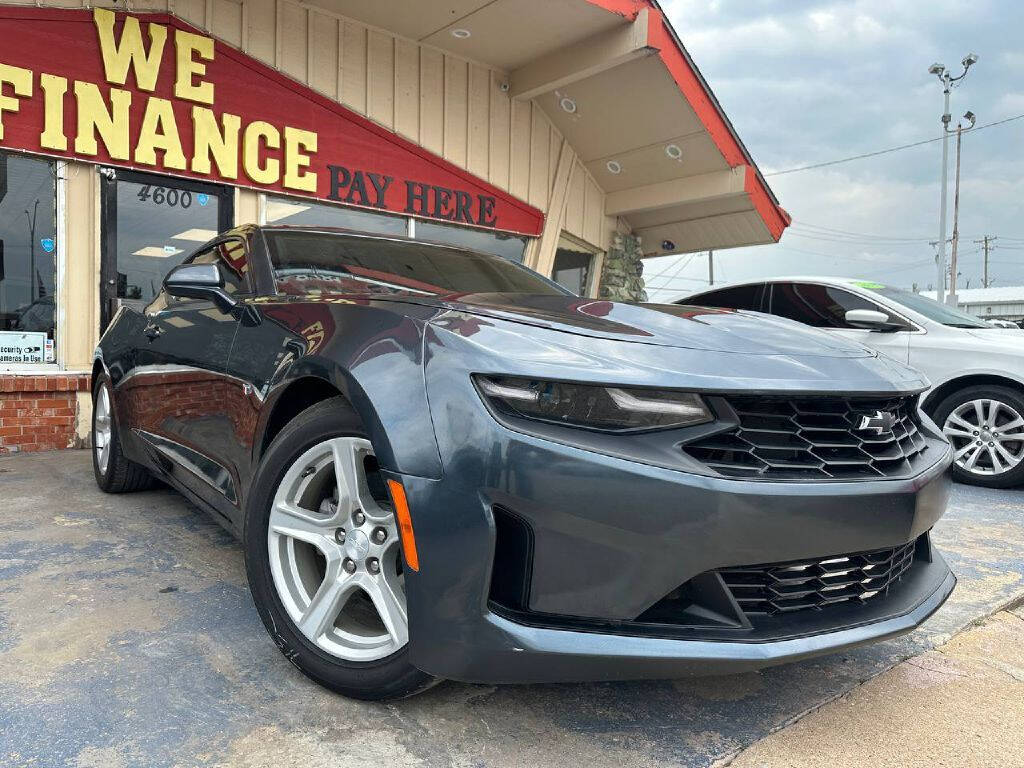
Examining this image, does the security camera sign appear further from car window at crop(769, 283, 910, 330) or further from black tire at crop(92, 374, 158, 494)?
car window at crop(769, 283, 910, 330)

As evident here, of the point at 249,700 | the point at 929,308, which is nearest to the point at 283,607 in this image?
the point at 249,700

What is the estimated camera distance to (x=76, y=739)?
1619 mm

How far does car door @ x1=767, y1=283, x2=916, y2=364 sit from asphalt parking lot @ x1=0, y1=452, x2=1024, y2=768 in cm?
281

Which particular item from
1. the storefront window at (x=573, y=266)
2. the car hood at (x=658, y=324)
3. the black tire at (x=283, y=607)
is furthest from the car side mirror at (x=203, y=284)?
the storefront window at (x=573, y=266)

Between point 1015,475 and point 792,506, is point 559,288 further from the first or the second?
point 1015,475

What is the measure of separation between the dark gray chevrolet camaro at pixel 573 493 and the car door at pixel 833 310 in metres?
3.44

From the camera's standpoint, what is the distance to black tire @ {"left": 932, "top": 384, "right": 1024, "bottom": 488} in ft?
15.5

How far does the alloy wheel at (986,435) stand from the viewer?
15.6 feet

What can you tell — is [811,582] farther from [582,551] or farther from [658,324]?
[658,324]

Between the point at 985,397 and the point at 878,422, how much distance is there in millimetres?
3787

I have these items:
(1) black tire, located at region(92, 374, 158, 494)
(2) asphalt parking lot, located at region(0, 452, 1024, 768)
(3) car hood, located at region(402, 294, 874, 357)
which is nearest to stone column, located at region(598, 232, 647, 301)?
(1) black tire, located at region(92, 374, 158, 494)

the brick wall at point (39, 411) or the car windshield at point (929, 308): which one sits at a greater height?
the car windshield at point (929, 308)

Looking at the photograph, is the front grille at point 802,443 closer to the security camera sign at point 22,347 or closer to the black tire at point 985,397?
the black tire at point 985,397

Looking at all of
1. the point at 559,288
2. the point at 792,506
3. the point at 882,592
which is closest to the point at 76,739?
the point at 792,506
